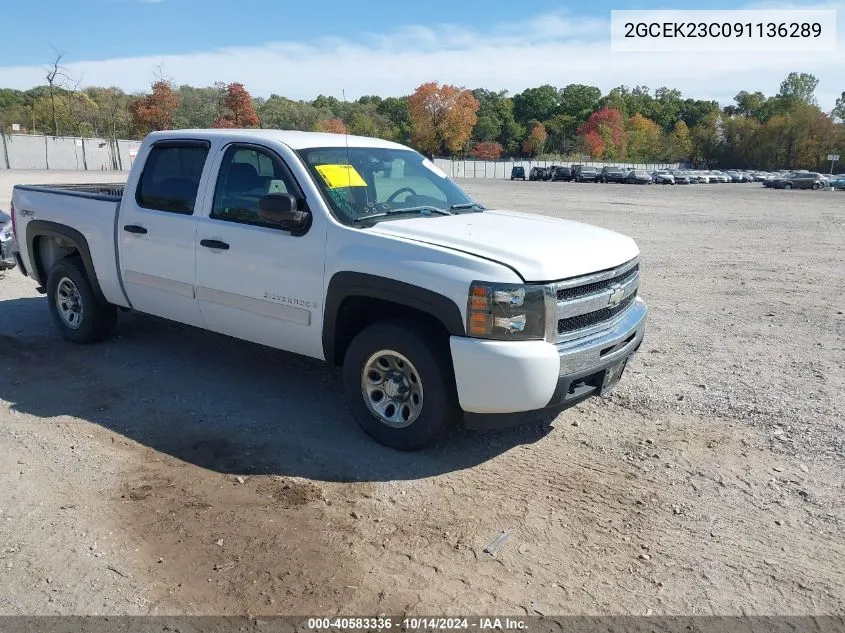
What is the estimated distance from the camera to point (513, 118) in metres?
143

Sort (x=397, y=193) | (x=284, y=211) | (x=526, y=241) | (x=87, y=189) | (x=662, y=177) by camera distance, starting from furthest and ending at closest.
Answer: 1. (x=662, y=177)
2. (x=87, y=189)
3. (x=397, y=193)
4. (x=284, y=211)
5. (x=526, y=241)

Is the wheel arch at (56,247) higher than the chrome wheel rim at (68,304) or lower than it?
higher

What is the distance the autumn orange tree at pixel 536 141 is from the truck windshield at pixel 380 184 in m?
127

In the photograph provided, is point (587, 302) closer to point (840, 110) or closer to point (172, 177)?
point (172, 177)

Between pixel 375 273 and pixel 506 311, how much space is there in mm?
889

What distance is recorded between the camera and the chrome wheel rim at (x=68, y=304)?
6535mm

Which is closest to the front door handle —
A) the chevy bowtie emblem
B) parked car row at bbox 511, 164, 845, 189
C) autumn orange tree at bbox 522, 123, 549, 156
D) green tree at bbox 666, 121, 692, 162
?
the chevy bowtie emblem

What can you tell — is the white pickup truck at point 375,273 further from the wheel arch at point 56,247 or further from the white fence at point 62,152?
the white fence at point 62,152

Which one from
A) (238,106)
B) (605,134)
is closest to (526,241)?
(238,106)

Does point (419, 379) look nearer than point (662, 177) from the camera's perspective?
Yes

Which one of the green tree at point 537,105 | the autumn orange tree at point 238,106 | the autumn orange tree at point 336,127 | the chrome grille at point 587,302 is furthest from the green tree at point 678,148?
the chrome grille at point 587,302

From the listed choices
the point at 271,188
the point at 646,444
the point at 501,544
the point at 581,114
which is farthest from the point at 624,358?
the point at 581,114

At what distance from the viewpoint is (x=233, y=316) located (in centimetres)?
507

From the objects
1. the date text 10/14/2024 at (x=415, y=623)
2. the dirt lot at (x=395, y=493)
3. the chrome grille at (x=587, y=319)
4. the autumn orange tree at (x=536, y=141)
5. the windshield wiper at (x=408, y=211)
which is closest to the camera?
the date text 10/14/2024 at (x=415, y=623)
